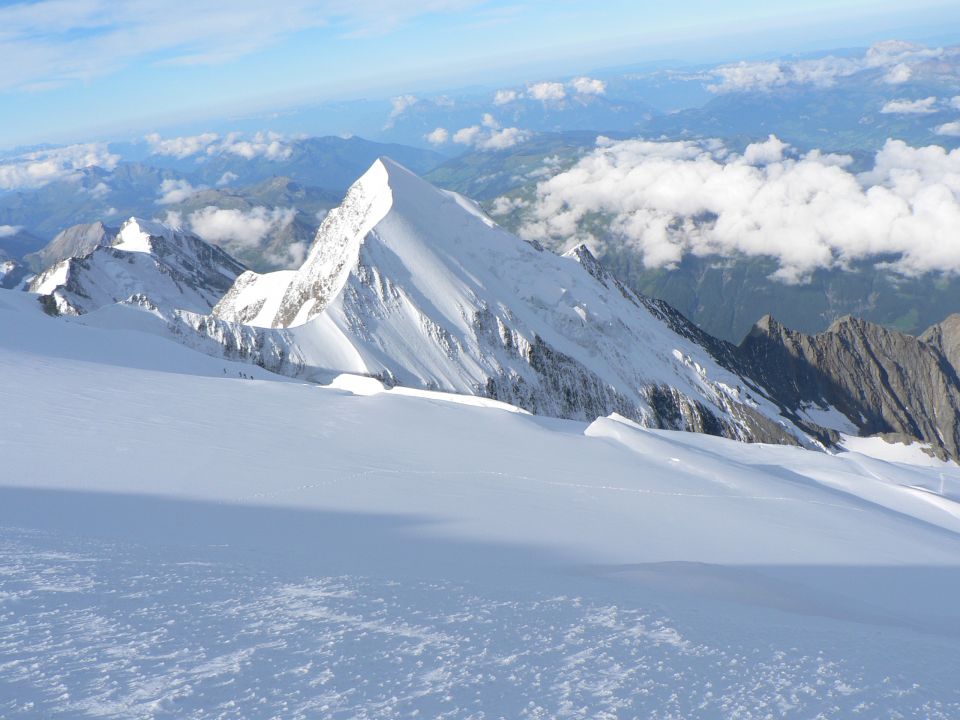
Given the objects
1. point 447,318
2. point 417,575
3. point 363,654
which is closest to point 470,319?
point 447,318

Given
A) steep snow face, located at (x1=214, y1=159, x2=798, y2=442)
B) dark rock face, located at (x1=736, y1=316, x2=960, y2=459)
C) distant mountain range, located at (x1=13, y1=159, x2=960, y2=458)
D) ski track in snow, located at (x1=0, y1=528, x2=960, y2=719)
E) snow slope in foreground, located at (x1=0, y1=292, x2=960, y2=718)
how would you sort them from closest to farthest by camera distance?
ski track in snow, located at (x1=0, y1=528, x2=960, y2=719), snow slope in foreground, located at (x1=0, y1=292, x2=960, y2=718), distant mountain range, located at (x1=13, y1=159, x2=960, y2=458), steep snow face, located at (x1=214, y1=159, x2=798, y2=442), dark rock face, located at (x1=736, y1=316, x2=960, y2=459)

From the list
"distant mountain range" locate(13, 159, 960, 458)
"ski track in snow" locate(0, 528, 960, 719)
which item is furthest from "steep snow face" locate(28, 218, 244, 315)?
"ski track in snow" locate(0, 528, 960, 719)

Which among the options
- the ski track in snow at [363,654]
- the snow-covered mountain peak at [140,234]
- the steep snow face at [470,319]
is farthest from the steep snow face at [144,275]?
the ski track in snow at [363,654]

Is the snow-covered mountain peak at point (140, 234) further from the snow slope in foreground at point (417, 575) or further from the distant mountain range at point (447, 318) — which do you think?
the snow slope in foreground at point (417, 575)

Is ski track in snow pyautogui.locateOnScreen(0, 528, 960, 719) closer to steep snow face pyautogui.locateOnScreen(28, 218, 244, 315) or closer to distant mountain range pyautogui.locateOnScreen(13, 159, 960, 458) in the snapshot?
distant mountain range pyautogui.locateOnScreen(13, 159, 960, 458)

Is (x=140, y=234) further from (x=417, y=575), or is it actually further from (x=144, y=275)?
Result: (x=417, y=575)

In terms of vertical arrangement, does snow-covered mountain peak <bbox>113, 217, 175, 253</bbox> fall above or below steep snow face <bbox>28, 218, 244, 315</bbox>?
above

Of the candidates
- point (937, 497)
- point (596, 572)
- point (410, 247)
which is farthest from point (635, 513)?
point (410, 247)
